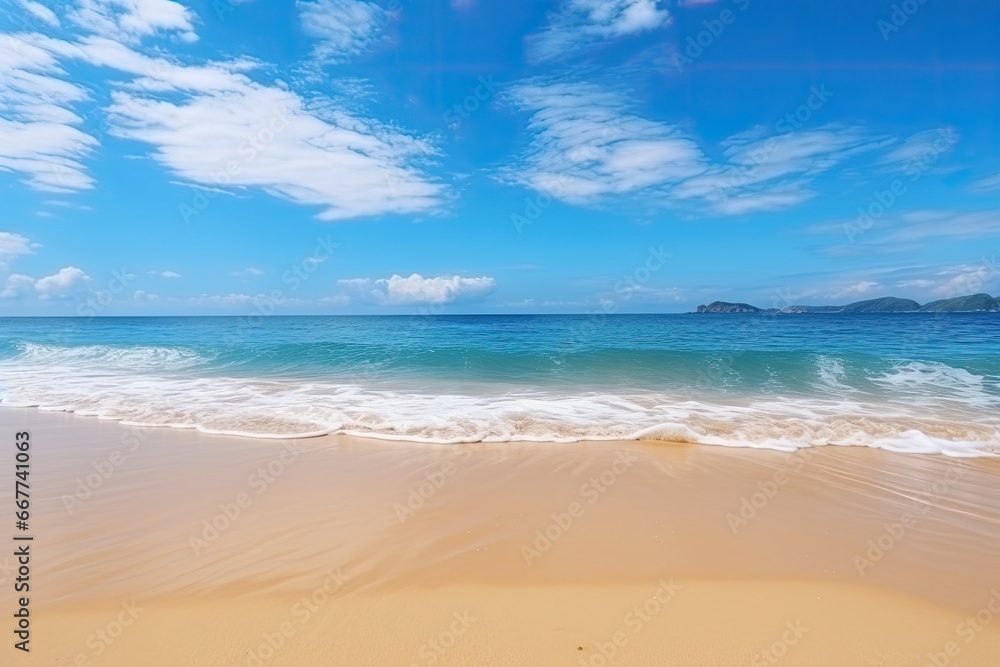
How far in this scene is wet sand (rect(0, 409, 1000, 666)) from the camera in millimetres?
2977

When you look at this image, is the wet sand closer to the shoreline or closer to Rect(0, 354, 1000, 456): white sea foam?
the shoreline

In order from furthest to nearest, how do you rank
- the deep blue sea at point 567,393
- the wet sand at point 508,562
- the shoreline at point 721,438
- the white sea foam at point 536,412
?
the deep blue sea at point 567,393
the white sea foam at point 536,412
the shoreline at point 721,438
the wet sand at point 508,562

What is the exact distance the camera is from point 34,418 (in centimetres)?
964

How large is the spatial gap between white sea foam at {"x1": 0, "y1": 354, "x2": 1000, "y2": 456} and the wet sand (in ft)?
4.61

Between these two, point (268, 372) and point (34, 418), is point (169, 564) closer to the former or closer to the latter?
point (34, 418)

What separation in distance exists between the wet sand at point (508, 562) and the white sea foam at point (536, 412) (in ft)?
4.61

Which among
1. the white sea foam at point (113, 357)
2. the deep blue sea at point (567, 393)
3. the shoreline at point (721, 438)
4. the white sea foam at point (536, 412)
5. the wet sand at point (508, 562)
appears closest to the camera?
the wet sand at point (508, 562)

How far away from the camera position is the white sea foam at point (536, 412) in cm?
823

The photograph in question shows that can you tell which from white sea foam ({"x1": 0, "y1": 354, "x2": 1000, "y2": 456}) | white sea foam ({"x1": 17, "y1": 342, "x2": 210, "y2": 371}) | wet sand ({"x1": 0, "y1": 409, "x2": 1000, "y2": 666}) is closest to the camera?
wet sand ({"x1": 0, "y1": 409, "x2": 1000, "y2": 666})

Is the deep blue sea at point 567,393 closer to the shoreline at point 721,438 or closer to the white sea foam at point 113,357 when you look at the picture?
the shoreline at point 721,438

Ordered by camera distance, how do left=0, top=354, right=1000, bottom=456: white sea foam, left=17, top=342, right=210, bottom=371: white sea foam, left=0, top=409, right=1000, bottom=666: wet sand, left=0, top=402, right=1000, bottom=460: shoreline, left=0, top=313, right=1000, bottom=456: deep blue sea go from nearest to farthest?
left=0, top=409, right=1000, bottom=666: wet sand → left=0, top=402, right=1000, bottom=460: shoreline → left=0, top=354, right=1000, bottom=456: white sea foam → left=0, top=313, right=1000, bottom=456: deep blue sea → left=17, top=342, right=210, bottom=371: white sea foam

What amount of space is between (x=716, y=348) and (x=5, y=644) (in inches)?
978

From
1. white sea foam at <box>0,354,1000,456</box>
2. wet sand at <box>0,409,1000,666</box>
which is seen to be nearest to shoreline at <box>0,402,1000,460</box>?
white sea foam at <box>0,354,1000,456</box>

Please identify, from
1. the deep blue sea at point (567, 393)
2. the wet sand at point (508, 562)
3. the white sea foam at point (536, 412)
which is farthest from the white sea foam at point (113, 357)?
the wet sand at point (508, 562)
